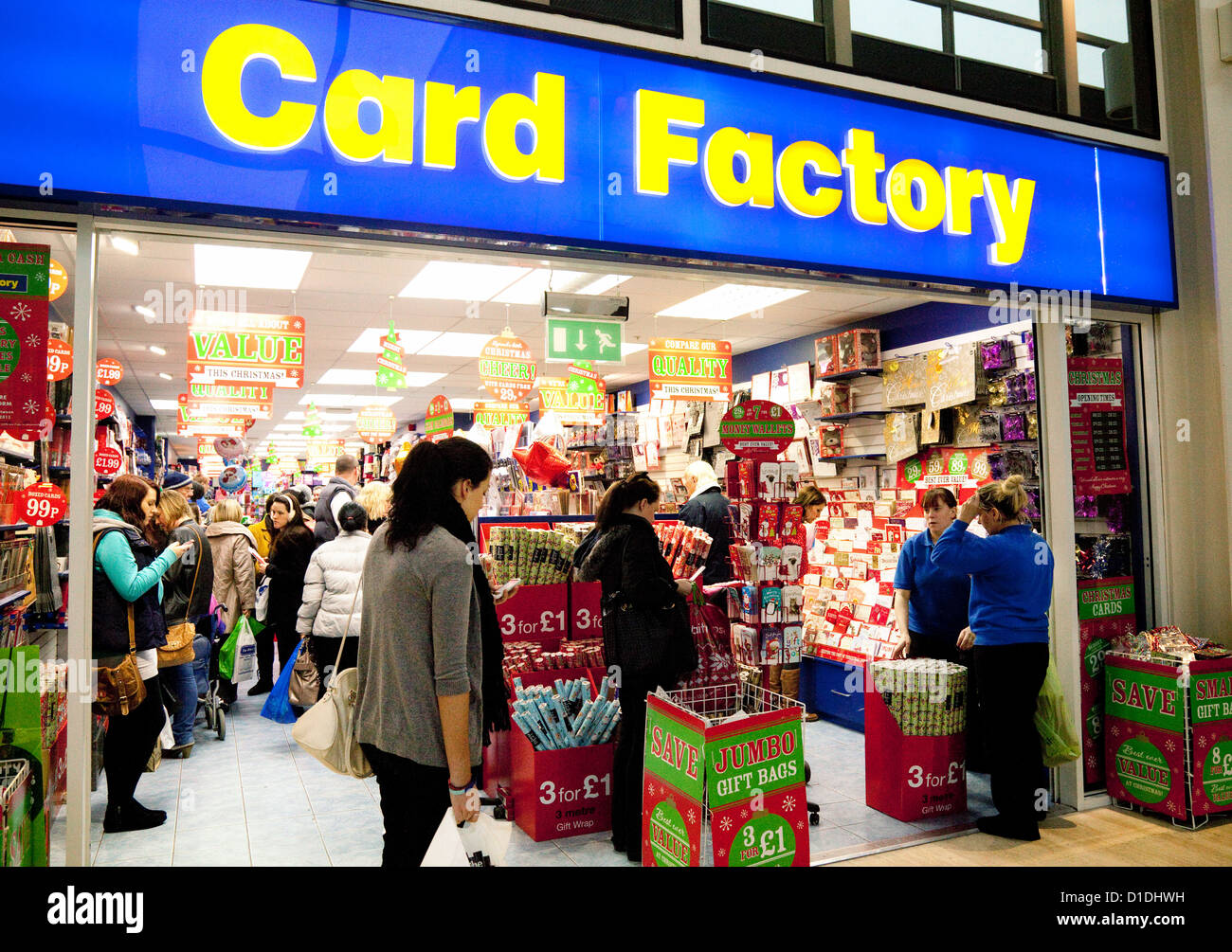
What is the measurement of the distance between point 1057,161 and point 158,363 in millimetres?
11678

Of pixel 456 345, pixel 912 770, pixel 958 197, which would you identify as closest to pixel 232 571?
pixel 912 770

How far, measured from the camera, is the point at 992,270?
412 centimetres

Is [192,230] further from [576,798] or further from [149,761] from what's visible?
[149,761]

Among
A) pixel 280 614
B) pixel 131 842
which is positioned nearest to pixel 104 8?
pixel 131 842

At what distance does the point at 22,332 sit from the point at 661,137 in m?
2.43

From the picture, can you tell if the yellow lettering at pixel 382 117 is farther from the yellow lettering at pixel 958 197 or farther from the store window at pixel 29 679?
the yellow lettering at pixel 958 197

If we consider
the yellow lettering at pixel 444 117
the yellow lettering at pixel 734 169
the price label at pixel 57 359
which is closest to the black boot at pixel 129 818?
the price label at pixel 57 359

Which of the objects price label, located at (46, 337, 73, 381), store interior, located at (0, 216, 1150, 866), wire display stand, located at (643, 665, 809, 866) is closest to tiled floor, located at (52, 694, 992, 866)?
store interior, located at (0, 216, 1150, 866)

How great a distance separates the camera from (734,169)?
3475mm

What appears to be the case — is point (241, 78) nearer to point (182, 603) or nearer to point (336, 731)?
point (336, 731)

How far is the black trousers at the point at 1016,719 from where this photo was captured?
12.9ft

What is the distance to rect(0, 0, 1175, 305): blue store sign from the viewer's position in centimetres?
248

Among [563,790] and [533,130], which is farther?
→ [563,790]

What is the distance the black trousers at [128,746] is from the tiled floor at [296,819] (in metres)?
0.22
